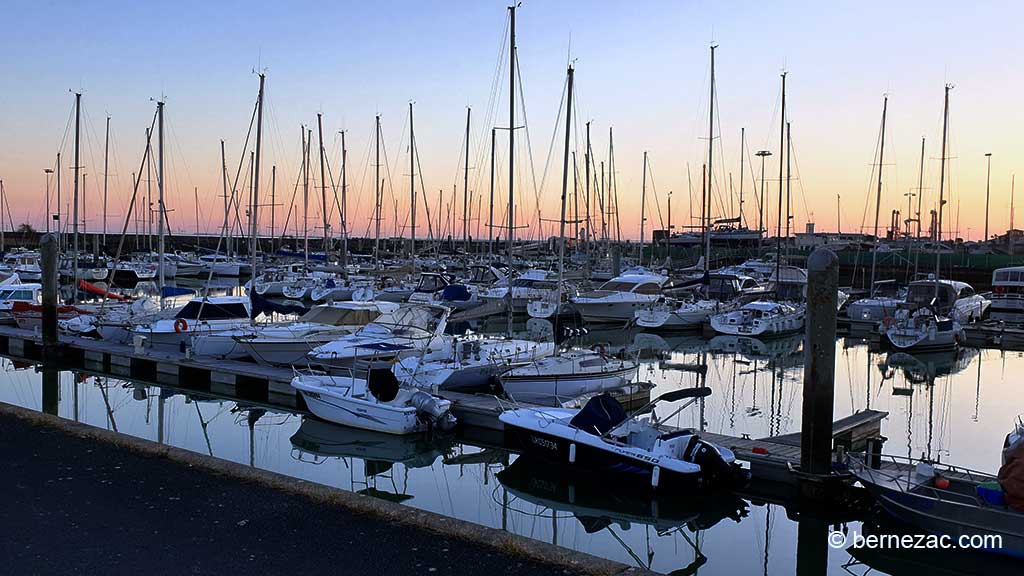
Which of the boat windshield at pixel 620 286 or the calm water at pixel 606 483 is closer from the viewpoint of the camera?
the calm water at pixel 606 483

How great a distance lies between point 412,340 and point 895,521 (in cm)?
1267

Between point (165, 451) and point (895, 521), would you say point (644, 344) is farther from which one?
point (165, 451)

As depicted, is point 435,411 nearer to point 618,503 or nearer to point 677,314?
point 618,503

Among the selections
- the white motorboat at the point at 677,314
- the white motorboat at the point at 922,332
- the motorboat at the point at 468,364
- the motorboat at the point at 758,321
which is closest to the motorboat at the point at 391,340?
the motorboat at the point at 468,364

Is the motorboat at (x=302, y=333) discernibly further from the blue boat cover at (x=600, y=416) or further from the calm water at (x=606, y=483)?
the blue boat cover at (x=600, y=416)

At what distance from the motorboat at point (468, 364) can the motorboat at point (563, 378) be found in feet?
1.66

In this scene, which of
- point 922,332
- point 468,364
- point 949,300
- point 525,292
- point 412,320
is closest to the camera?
point 468,364

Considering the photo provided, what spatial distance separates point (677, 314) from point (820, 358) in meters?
24.3

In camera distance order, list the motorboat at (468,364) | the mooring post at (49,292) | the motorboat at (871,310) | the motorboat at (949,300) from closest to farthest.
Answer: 1. the motorboat at (468,364)
2. the mooring post at (49,292)
3. the motorboat at (871,310)
4. the motorboat at (949,300)

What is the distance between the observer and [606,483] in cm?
1345

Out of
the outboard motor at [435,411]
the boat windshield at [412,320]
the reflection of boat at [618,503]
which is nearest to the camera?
the reflection of boat at [618,503]

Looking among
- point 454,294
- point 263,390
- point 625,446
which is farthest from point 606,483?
point 454,294

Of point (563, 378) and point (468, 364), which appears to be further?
point (468, 364)

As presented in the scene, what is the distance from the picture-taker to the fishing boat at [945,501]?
9.86 metres
